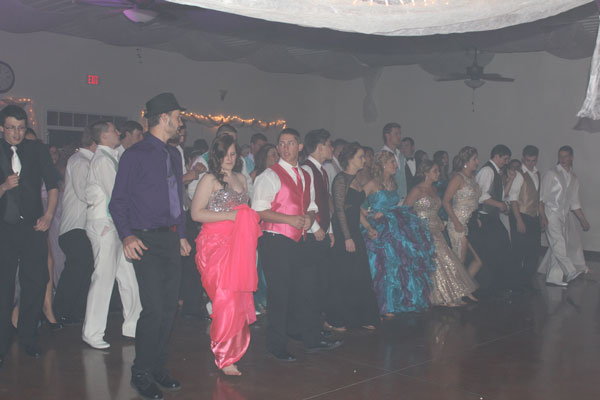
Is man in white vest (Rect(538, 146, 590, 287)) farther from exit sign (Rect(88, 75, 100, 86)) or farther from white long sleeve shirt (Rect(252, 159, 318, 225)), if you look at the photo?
exit sign (Rect(88, 75, 100, 86))

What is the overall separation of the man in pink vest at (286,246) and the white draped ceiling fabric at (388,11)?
2989 millimetres

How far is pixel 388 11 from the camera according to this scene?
99 cm

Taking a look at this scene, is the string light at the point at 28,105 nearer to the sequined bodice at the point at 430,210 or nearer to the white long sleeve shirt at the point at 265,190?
the sequined bodice at the point at 430,210

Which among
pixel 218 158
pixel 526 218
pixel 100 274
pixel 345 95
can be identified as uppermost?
pixel 345 95

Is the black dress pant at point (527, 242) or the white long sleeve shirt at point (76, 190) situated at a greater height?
the white long sleeve shirt at point (76, 190)

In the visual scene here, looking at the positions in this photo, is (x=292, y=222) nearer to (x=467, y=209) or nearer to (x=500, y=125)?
(x=467, y=209)

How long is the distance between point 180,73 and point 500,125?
6.18 metres

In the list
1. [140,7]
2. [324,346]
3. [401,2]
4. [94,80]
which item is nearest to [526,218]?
[324,346]

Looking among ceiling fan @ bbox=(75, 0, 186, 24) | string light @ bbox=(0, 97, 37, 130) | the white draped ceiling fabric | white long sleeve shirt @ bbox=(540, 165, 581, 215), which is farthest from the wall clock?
the white draped ceiling fabric

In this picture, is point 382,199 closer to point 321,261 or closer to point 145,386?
point 321,261

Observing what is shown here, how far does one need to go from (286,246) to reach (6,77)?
7150mm

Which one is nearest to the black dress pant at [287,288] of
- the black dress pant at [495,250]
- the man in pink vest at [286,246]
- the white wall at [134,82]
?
the man in pink vest at [286,246]

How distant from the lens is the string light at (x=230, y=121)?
11.7 metres

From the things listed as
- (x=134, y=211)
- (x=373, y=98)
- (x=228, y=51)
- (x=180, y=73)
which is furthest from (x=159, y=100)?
(x=373, y=98)
